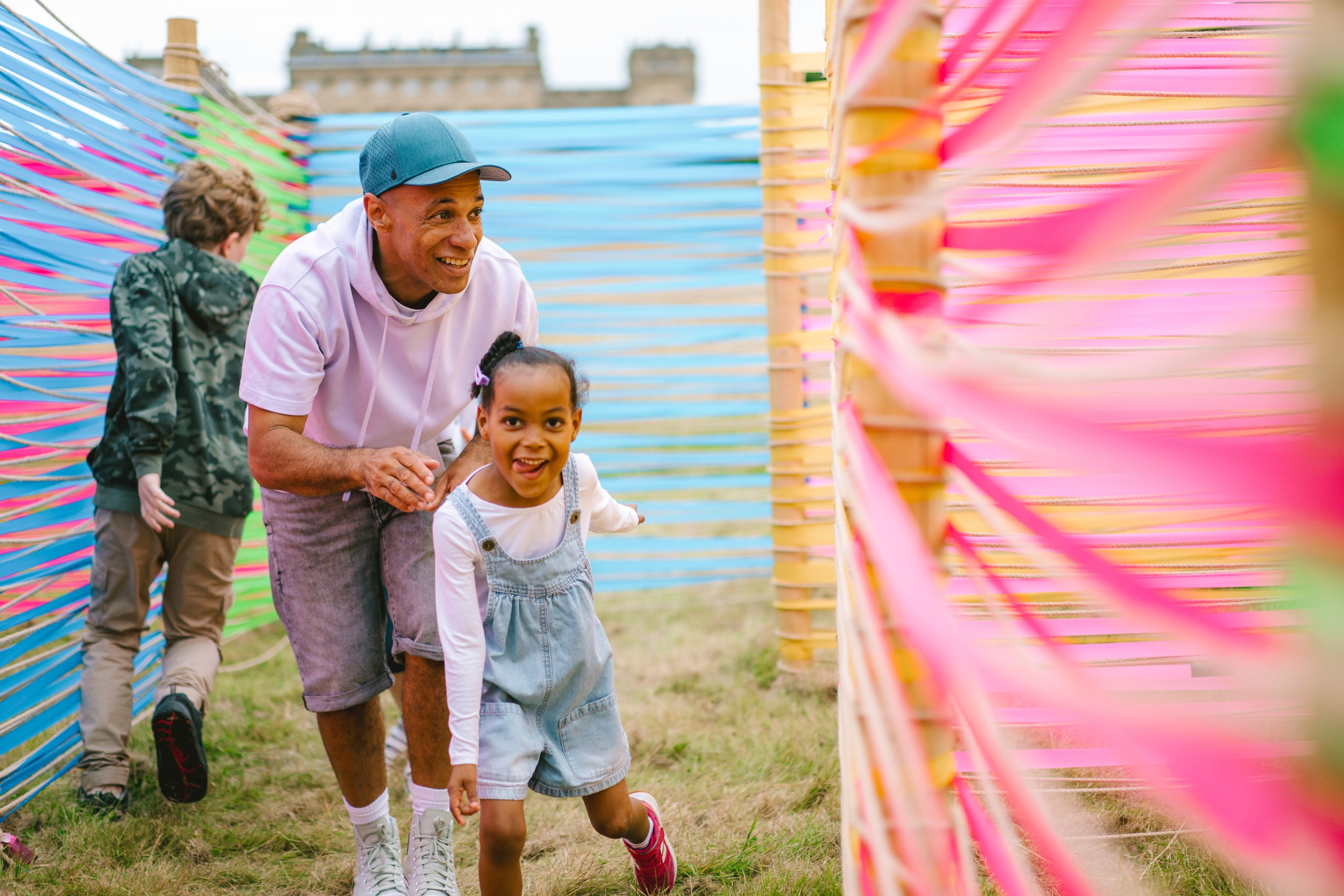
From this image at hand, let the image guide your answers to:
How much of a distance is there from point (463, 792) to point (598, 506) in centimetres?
63

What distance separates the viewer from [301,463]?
80.2 inches

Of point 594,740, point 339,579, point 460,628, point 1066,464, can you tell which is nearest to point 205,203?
point 339,579

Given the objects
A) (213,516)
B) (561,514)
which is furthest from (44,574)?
(561,514)

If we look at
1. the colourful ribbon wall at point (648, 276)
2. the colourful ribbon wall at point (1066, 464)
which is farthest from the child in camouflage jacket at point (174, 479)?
the colourful ribbon wall at point (1066, 464)

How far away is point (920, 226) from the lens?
3.58 feet

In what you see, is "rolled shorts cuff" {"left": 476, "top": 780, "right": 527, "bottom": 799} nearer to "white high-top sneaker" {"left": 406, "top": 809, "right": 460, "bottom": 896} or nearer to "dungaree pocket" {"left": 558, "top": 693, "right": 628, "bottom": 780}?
"dungaree pocket" {"left": 558, "top": 693, "right": 628, "bottom": 780}

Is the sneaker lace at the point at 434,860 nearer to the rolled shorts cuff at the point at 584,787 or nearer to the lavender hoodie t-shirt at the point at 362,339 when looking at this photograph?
the rolled shorts cuff at the point at 584,787

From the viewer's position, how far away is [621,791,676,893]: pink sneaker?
215cm

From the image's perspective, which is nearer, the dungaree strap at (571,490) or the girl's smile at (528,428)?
the girl's smile at (528,428)

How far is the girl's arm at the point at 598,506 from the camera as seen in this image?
212 cm

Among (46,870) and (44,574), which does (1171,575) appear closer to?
(46,870)

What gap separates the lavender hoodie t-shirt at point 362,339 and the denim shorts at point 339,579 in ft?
0.54

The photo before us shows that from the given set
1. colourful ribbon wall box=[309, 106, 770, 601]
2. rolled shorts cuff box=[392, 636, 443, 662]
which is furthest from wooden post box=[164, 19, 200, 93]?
rolled shorts cuff box=[392, 636, 443, 662]

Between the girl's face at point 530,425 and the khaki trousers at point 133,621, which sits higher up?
the girl's face at point 530,425
